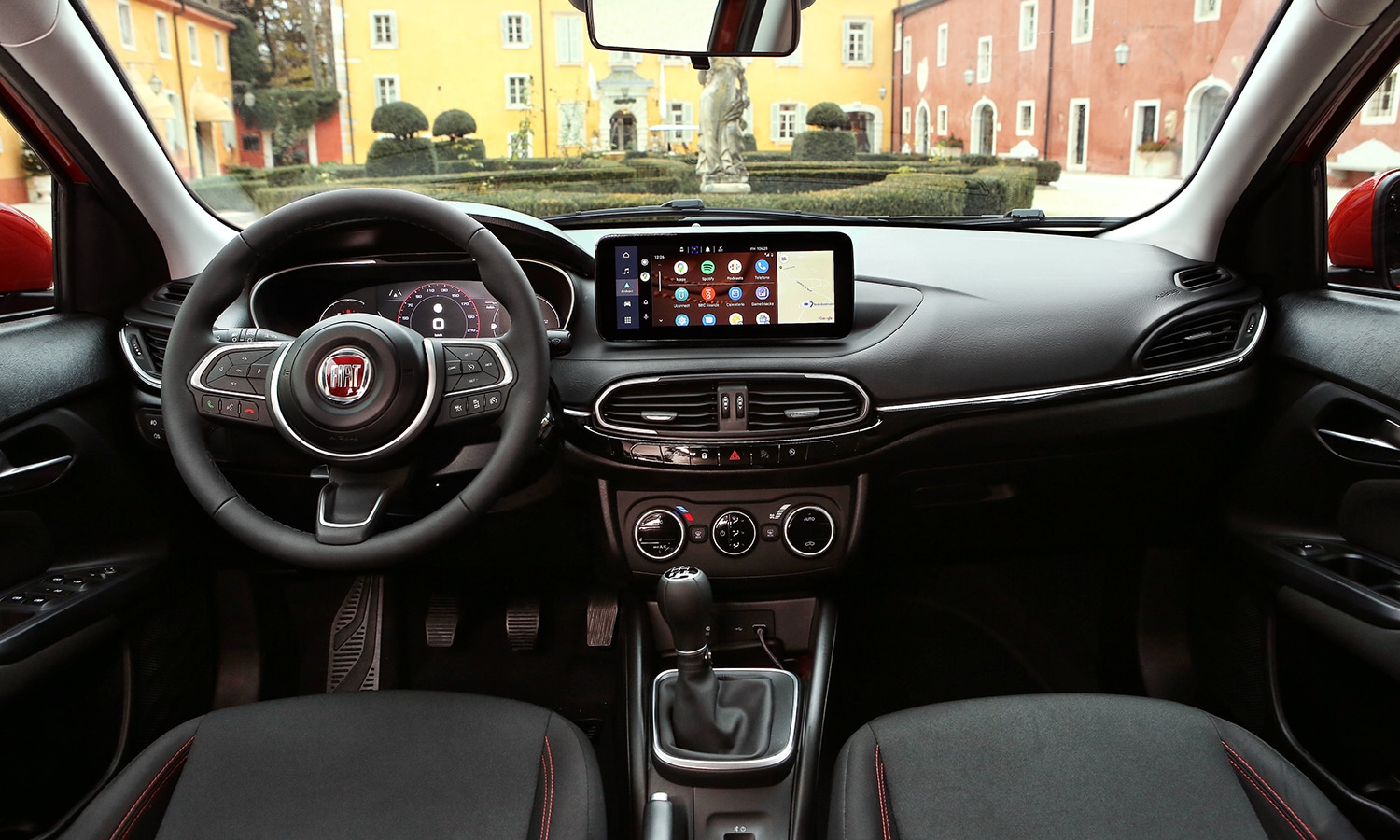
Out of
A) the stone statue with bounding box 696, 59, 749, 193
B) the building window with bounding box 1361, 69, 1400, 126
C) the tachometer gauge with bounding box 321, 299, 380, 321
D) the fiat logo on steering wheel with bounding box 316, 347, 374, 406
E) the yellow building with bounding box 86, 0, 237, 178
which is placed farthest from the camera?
the stone statue with bounding box 696, 59, 749, 193

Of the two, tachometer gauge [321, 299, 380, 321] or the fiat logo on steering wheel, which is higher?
tachometer gauge [321, 299, 380, 321]

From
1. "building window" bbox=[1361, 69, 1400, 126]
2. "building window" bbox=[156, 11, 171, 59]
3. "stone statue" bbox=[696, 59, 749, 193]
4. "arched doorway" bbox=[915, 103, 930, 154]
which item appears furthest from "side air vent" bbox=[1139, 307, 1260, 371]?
"building window" bbox=[156, 11, 171, 59]

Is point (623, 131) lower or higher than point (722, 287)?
higher

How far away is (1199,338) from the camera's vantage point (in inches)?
88.4

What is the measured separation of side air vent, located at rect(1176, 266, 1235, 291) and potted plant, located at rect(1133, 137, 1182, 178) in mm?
322

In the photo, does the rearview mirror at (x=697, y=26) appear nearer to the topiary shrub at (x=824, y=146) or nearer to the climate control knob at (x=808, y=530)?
the topiary shrub at (x=824, y=146)

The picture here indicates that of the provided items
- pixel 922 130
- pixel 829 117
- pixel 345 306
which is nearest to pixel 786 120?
pixel 829 117

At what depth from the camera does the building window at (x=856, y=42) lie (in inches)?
104

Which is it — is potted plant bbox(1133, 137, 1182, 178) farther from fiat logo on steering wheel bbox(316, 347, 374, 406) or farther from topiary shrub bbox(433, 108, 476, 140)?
fiat logo on steering wheel bbox(316, 347, 374, 406)

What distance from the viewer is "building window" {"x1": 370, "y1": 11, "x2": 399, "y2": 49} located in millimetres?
2641

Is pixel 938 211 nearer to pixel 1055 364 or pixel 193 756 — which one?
pixel 1055 364

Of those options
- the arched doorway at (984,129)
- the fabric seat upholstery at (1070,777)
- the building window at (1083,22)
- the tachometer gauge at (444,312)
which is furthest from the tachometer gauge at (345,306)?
the building window at (1083,22)

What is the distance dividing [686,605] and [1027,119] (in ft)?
5.41

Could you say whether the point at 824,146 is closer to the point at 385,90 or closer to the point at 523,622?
the point at 385,90
